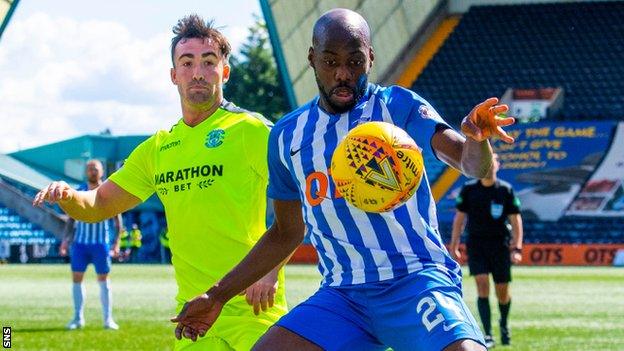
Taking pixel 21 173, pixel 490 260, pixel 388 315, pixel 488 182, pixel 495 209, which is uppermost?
pixel 21 173

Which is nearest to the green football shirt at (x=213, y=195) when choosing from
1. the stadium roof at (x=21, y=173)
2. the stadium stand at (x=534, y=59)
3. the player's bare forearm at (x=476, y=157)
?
the player's bare forearm at (x=476, y=157)

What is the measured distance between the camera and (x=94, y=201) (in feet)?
20.4

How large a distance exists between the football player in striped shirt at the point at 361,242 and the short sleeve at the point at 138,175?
135cm

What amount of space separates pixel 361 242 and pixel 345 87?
24.1 inches

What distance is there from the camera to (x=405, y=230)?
4.81m

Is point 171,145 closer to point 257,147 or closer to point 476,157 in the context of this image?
point 257,147

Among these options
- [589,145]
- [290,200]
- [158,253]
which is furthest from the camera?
[158,253]

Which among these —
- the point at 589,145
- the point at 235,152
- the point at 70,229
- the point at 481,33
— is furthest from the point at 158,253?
the point at 235,152

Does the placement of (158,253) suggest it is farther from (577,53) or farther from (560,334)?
(560,334)

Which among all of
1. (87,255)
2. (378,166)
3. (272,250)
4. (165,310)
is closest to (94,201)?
(272,250)

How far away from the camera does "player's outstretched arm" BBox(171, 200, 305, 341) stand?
5098mm

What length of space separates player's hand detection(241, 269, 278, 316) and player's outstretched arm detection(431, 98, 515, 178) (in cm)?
117

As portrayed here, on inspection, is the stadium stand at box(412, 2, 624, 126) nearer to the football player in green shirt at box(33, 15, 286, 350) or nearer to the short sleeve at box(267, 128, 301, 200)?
the football player in green shirt at box(33, 15, 286, 350)

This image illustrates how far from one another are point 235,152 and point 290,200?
→ 73 centimetres
